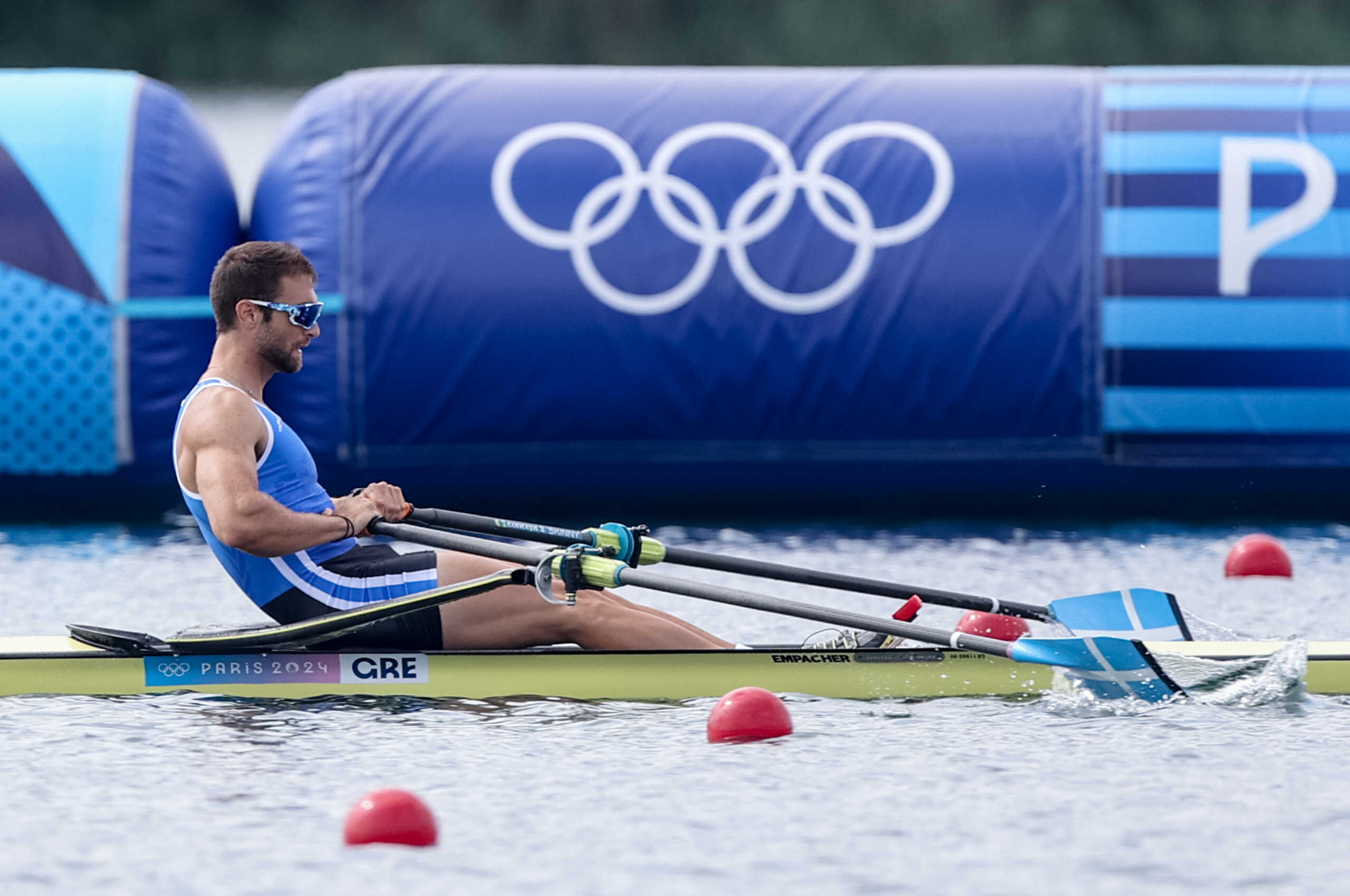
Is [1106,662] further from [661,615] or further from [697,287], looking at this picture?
[697,287]

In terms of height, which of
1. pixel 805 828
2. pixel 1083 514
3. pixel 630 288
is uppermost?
pixel 630 288

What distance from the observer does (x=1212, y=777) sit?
5.16 meters

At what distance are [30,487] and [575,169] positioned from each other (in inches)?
128

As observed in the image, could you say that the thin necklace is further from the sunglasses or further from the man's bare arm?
the sunglasses

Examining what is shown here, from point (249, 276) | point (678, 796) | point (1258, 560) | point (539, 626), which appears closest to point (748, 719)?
point (678, 796)

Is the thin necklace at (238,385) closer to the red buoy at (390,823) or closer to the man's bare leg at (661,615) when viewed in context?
the man's bare leg at (661,615)

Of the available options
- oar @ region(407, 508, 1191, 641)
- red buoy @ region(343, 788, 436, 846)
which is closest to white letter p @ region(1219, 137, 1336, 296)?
oar @ region(407, 508, 1191, 641)

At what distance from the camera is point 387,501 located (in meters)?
6.26

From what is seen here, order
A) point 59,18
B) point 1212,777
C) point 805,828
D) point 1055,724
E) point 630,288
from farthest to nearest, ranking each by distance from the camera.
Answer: point 59,18 → point 630,288 → point 1055,724 → point 1212,777 → point 805,828

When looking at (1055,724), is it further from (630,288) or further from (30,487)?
(30,487)

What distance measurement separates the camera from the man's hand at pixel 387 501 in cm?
624

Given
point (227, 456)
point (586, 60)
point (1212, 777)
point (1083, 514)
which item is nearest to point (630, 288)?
point (1083, 514)

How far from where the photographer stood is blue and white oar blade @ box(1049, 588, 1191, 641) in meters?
6.44

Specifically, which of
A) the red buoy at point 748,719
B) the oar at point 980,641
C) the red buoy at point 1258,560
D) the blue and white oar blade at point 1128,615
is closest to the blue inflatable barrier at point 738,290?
the red buoy at point 1258,560
